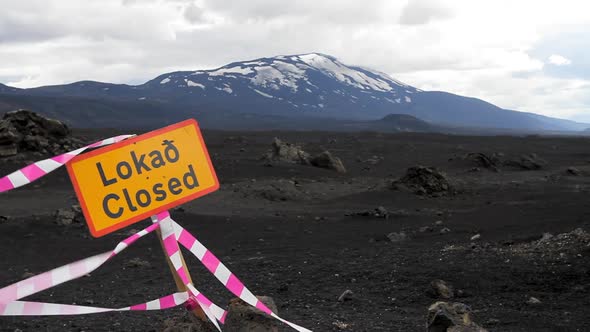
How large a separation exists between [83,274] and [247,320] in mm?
1297

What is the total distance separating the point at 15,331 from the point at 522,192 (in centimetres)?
1789

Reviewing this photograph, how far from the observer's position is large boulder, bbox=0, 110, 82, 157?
80.0 feet

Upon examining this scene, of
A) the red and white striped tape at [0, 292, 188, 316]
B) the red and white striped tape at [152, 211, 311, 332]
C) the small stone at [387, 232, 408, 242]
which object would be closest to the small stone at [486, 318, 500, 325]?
the red and white striped tape at [152, 211, 311, 332]

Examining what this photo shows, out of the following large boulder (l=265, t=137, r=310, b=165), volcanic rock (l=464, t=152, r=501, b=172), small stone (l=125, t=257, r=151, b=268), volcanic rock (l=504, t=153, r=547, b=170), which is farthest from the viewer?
volcanic rock (l=504, t=153, r=547, b=170)

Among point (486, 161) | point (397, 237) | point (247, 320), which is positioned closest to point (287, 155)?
point (486, 161)

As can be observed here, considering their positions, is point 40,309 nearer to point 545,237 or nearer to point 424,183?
point 545,237

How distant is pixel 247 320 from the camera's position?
172 inches

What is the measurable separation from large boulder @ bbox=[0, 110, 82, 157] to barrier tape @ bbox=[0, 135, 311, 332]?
2259cm

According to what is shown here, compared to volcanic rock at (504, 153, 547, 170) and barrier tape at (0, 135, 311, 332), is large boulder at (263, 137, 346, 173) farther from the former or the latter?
barrier tape at (0, 135, 311, 332)

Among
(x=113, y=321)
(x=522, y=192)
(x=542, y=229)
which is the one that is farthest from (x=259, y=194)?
(x=113, y=321)

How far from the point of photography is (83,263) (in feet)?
12.8

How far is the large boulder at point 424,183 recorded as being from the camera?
1917 cm

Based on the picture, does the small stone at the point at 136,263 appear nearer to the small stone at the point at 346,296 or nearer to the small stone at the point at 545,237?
the small stone at the point at 346,296

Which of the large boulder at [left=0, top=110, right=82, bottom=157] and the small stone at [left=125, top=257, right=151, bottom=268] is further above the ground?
the large boulder at [left=0, top=110, right=82, bottom=157]
